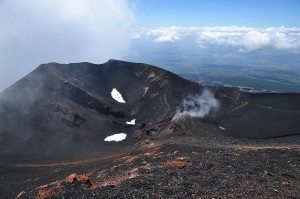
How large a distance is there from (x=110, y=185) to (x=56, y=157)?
1475 inches

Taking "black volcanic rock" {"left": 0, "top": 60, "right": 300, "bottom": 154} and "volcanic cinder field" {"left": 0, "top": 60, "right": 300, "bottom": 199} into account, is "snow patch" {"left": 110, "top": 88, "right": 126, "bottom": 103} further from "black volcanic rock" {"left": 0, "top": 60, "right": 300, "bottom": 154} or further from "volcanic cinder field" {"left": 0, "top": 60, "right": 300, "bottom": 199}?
"black volcanic rock" {"left": 0, "top": 60, "right": 300, "bottom": 154}

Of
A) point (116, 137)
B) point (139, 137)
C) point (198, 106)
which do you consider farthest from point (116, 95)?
point (198, 106)

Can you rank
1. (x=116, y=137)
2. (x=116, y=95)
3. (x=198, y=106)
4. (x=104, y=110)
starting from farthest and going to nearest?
(x=116, y=95), (x=104, y=110), (x=198, y=106), (x=116, y=137)

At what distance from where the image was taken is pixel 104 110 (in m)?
99.6

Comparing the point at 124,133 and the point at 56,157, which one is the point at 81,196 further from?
the point at 124,133

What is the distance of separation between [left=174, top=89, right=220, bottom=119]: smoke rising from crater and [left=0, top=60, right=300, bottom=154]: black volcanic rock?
1781 mm

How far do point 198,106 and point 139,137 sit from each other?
672 inches

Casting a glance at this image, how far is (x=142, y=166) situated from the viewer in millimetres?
41875

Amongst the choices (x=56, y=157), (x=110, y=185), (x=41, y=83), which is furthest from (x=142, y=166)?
(x=41, y=83)

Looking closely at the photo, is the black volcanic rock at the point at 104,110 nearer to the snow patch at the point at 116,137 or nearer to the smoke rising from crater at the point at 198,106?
the snow patch at the point at 116,137

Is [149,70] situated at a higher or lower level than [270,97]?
higher

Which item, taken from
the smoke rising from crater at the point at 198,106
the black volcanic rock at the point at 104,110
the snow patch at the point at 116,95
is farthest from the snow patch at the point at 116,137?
the snow patch at the point at 116,95

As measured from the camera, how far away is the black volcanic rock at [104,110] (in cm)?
7431

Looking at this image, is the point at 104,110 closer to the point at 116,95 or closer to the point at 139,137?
the point at 116,95
